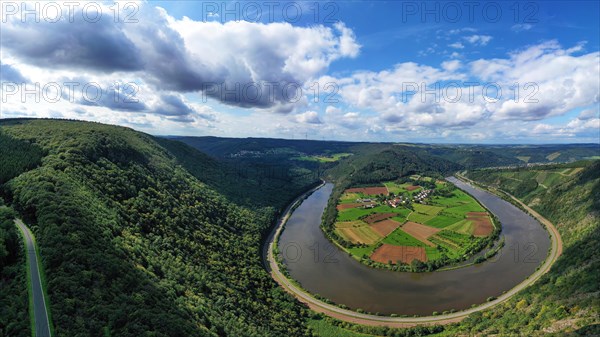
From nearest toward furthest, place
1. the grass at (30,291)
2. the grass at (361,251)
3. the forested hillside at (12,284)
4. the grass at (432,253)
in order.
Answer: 1. the forested hillside at (12,284)
2. the grass at (30,291)
3. the grass at (432,253)
4. the grass at (361,251)

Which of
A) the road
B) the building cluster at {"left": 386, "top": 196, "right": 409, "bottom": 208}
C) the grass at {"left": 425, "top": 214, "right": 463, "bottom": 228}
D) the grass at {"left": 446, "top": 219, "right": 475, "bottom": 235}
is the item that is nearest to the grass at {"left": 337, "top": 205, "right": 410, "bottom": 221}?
the building cluster at {"left": 386, "top": 196, "right": 409, "bottom": 208}

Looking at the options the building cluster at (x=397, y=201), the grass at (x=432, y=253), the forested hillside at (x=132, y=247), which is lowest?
the grass at (x=432, y=253)

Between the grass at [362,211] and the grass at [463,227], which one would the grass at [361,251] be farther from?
the grass at [463,227]

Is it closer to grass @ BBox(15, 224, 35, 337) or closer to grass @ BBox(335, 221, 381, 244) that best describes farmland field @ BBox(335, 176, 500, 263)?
grass @ BBox(335, 221, 381, 244)

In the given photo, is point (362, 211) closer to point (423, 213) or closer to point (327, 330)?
point (423, 213)

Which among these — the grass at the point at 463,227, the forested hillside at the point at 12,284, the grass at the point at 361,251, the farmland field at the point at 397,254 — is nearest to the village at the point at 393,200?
the grass at the point at 463,227

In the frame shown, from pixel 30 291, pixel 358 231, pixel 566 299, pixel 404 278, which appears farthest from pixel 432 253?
pixel 30 291

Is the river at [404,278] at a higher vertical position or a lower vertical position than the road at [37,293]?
lower

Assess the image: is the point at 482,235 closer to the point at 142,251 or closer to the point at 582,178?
the point at 582,178

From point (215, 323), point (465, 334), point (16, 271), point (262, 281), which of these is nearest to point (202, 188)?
point (262, 281)
